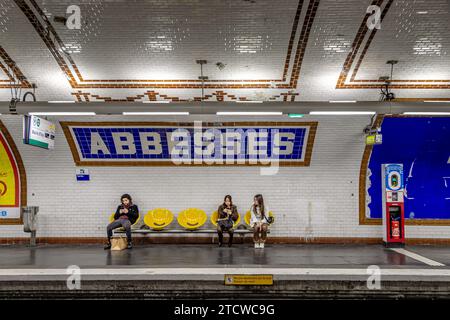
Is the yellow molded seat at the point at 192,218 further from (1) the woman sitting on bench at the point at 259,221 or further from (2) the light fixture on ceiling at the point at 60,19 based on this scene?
(2) the light fixture on ceiling at the point at 60,19

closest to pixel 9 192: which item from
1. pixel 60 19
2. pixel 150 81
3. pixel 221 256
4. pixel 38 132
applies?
pixel 38 132

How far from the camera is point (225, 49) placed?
22.6 ft

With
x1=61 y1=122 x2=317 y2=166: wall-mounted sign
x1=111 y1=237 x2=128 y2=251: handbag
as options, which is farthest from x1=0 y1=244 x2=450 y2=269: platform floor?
x1=61 y1=122 x2=317 y2=166: wall-mounted sign

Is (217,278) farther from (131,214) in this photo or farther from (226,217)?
(131,214)

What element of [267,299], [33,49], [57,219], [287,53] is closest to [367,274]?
[267,299]

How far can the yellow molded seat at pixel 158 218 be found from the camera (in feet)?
30.4

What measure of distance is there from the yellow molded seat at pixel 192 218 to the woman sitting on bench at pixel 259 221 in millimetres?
1230

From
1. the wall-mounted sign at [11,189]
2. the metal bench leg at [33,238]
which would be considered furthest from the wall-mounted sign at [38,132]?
the metal bench leg at [33,238]

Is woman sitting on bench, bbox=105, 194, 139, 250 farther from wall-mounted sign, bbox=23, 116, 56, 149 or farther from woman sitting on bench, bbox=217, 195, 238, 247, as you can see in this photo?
wall-mounted sign, bbox=23, 116, 56, 149

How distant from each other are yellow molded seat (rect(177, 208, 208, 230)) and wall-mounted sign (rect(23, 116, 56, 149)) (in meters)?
3.27

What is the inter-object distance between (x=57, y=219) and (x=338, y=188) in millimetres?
6698

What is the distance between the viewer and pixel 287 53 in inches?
279

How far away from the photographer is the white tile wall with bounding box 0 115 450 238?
368 inches

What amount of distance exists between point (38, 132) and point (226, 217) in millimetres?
4221
